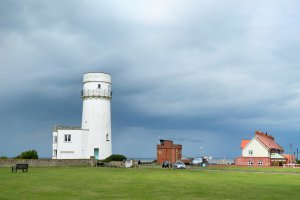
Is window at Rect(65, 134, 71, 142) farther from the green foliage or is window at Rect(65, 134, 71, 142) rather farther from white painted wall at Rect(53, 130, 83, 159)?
the green foliage

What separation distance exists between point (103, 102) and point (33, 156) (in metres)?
16.1

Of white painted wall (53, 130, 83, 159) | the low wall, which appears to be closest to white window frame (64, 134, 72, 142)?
white painted wall (53, 130, 83, 159)

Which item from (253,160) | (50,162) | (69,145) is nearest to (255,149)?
(253,160)

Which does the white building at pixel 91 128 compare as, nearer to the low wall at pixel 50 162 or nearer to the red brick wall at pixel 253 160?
the low wall at pixel 50 162

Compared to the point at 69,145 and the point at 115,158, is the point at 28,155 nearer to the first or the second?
the point at 69,145

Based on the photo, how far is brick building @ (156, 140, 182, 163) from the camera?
8725cm

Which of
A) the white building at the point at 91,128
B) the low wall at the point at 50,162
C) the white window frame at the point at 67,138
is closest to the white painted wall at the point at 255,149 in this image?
the white building at the point at 91,128

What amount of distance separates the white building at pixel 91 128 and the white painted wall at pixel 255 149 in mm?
30210

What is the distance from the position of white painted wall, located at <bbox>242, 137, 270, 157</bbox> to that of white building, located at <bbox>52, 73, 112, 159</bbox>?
30.2m

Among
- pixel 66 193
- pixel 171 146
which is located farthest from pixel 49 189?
pixel 171 146

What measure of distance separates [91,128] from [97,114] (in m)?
2.81

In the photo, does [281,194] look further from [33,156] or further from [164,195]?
[33,156]

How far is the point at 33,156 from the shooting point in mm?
73312

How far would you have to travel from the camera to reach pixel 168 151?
288 ft
